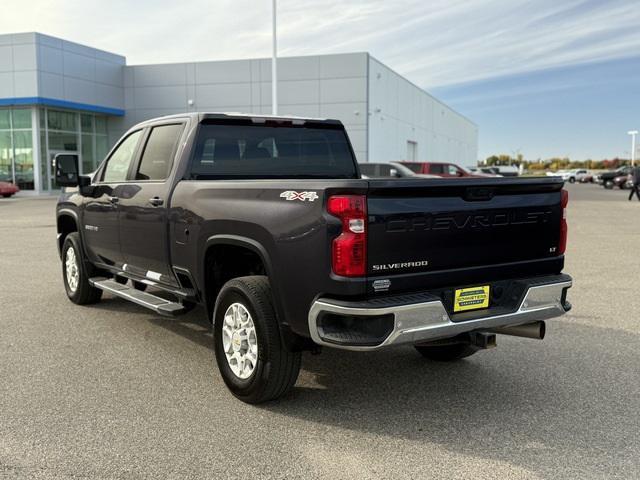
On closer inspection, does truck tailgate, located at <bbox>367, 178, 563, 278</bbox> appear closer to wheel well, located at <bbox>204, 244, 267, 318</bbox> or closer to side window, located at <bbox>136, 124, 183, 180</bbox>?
wheel well, located at <bbox>204, 244, 267, 318</bbox>

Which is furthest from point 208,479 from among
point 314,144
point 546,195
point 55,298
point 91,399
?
point 55,298

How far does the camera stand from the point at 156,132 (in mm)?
5883

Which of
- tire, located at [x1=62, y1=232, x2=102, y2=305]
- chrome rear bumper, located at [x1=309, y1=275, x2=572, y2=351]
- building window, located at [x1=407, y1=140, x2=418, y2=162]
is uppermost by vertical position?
building window, located at [x1=407, y1=140, x2=418, y2=162]

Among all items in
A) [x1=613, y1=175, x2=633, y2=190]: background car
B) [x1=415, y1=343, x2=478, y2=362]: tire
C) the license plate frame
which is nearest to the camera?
the license plate frame

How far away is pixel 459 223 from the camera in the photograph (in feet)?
13.0

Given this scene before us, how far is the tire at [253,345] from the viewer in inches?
162

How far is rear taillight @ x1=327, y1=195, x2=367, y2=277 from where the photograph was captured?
360cm

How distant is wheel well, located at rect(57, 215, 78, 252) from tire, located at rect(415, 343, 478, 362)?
4.59 metres

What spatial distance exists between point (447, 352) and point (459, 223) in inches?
64.5

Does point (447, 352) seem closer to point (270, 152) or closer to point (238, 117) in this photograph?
point (270, 152)

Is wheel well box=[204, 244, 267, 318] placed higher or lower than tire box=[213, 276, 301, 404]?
higher

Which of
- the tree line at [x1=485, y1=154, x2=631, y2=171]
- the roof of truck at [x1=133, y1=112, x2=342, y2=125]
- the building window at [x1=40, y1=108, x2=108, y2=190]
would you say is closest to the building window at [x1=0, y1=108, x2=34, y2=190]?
the building window at [x1=40, y1=108, x2=108, y2=190]

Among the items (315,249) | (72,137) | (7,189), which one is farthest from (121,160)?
(72,137)

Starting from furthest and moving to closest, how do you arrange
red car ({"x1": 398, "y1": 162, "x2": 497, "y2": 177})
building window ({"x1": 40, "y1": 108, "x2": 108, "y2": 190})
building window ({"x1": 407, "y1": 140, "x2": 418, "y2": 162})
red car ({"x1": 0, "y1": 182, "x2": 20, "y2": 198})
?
building window ({"x1": 407, "y1": 140, "x2": 418, "y2": 162}) → building window ({"x1": 40, "y1": 108, "x2": 108, "y2": 190}) → red car ({"x1": 0, "y1": 182, "x2": 20, "y2": 198}) → red car ({"x1": 398, "y1": 162, "x2": 497, "y2": 177})
